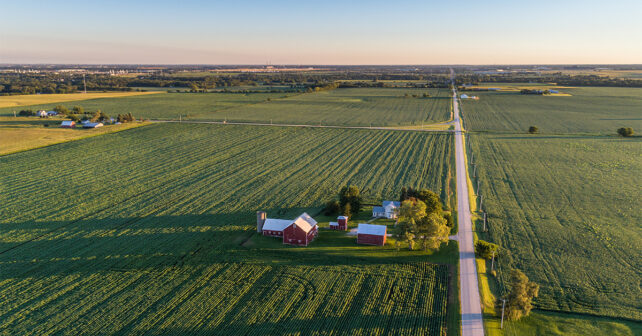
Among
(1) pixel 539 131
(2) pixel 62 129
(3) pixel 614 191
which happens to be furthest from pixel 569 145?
(2) pixel 62 129

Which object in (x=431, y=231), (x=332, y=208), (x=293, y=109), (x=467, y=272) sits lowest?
(x=467, y=272)

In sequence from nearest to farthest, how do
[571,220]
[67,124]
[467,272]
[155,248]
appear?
[467,272] < [155,248] < [571,220] < [67,124]

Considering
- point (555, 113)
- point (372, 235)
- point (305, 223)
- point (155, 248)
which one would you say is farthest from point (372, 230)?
point (555, 113)

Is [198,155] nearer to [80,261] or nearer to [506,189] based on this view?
[80,261]

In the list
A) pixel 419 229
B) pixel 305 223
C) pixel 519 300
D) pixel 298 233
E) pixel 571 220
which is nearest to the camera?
pixel 519 300

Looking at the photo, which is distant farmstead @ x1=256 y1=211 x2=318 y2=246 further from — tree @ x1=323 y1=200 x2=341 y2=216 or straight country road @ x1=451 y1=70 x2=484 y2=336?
straight country road @ x1=451 y1=70 x2=484 y2=336

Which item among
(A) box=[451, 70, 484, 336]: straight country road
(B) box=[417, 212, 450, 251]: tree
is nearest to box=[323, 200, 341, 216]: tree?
(B) box=[417, 212, 450, 251]: tree

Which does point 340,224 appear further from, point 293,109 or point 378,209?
point 293,109

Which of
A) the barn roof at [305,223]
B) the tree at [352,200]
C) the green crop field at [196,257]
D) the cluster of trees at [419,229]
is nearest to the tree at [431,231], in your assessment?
the cluster of trees at [419,229]
